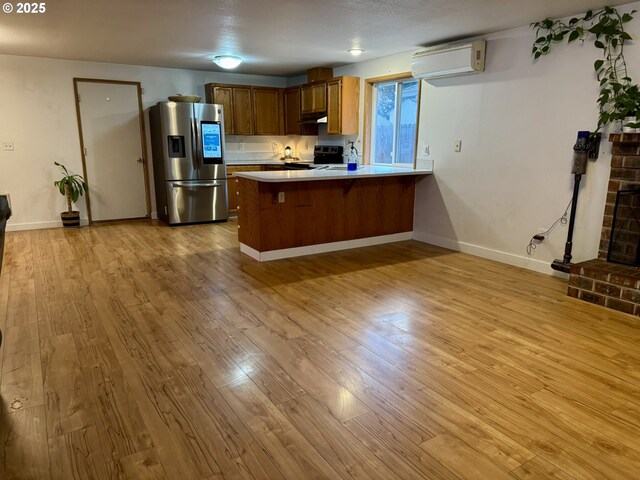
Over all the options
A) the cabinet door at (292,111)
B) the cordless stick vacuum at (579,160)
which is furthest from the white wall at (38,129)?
the cordless stick vacuum at (579,160)

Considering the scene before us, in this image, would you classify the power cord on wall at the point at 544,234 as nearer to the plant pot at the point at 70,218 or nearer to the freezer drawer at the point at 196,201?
the freezer drawer at the point at 196,201

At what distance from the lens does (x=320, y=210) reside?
4781 millimetres

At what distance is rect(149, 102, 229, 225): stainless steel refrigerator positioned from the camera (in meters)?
6.16

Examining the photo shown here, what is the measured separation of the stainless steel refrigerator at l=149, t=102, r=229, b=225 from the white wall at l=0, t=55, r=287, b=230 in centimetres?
107

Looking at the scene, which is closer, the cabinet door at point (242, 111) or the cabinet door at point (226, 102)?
the cabinet door at point (226, 102)

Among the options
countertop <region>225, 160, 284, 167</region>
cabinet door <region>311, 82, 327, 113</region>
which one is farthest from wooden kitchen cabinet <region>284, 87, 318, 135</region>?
countertop <region>225, 160, 284, 167</region>

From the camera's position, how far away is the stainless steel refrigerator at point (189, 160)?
6.16 metres

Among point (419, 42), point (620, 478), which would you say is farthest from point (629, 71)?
point (620, 478)

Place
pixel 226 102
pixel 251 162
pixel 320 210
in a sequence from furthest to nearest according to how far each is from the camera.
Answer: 1. pixel 251 162
2. pixel 226 102
3. pixel 320 210

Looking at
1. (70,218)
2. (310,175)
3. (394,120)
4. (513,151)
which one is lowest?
(70,218)

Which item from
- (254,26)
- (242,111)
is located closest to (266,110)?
(242,111)

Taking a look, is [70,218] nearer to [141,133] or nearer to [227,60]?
[141,133]

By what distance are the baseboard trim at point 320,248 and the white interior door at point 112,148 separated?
2.93 meters

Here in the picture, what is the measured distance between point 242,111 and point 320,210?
3221mm
